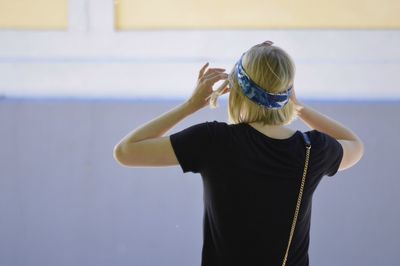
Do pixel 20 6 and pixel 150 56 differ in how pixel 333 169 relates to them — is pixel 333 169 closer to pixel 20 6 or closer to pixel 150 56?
pixel 150 56

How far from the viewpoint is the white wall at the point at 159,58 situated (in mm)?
3066

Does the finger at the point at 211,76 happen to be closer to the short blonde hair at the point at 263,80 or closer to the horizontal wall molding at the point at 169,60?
the short blonde hair at the point at 263,80

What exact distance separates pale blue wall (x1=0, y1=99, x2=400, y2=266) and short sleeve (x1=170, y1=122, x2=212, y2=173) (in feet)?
5.51

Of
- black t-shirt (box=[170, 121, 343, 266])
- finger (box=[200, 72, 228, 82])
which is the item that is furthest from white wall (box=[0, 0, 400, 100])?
black t-shirt (box=[170, 121, 343, 266])

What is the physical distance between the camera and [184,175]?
317cm

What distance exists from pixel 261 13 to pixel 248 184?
1877 mm

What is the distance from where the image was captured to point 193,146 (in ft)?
4.66

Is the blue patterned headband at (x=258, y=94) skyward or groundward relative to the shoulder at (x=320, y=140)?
skyward

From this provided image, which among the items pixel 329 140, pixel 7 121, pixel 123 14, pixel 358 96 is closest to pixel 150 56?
pixel 123 14

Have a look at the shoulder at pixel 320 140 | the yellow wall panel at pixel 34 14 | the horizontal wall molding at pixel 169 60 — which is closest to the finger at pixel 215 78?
the shoulder at pixel 320 140

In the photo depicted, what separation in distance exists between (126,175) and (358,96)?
1.52 metres

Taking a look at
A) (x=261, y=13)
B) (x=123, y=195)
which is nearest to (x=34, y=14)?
(x=123, y=195)

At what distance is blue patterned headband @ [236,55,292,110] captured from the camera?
4.76 ft

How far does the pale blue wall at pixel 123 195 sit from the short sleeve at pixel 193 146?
1678 mm
